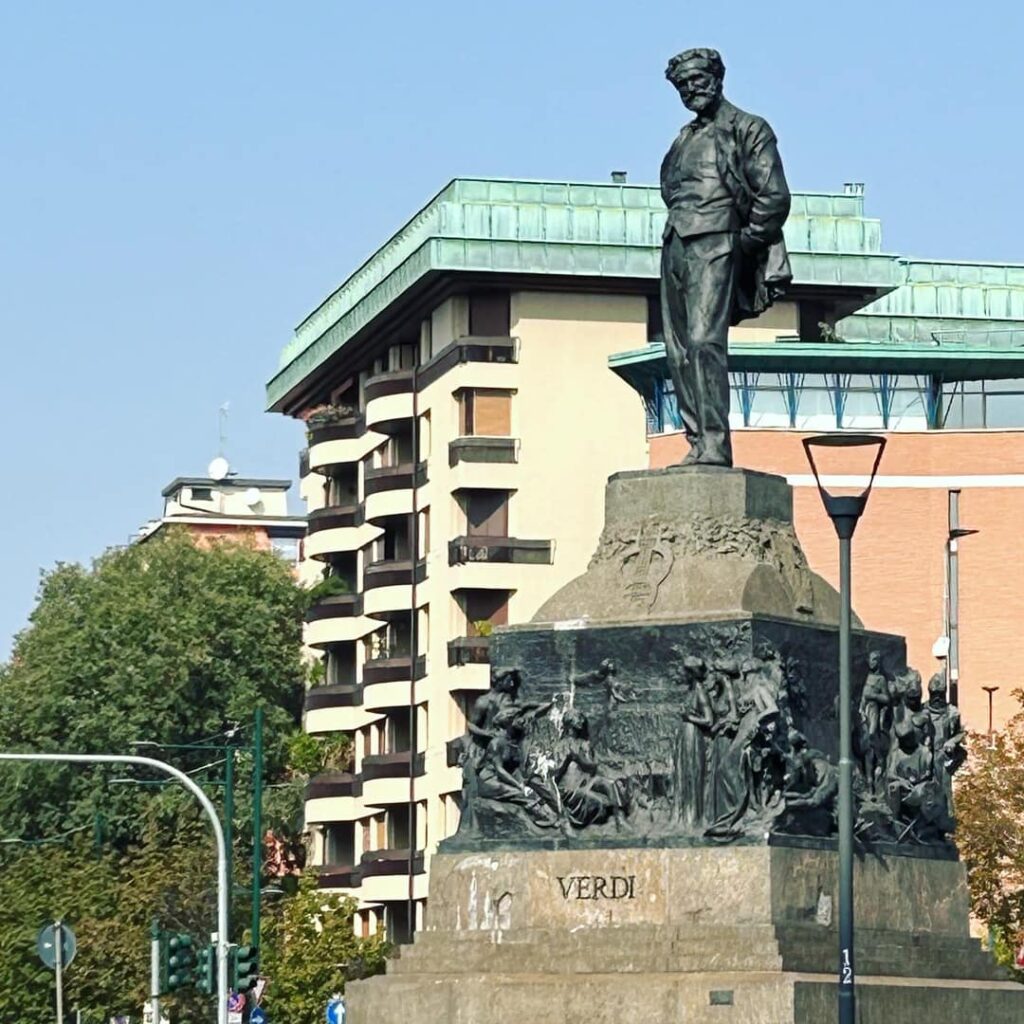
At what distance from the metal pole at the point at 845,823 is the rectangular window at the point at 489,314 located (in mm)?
71826

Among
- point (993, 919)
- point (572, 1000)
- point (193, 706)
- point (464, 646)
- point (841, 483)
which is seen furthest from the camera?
point (193, 706)

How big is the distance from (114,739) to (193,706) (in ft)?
10.4

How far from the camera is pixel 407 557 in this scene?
336ft

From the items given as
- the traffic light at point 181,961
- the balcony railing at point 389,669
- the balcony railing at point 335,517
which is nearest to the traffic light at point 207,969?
the traffic light at point 181,961

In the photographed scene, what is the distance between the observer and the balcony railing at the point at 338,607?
106 metres

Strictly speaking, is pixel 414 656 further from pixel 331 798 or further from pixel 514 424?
pixel 514 424

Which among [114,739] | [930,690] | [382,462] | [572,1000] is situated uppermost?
[382,462]

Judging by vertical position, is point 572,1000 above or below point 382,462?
below

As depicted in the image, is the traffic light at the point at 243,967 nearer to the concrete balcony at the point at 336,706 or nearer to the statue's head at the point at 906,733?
the statue's head at the point at 906,733

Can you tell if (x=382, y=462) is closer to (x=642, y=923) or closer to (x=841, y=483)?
(x=841, y=483)

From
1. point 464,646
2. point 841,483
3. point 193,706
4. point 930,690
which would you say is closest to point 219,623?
point 193,706

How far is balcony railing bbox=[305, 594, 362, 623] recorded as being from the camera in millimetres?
106438

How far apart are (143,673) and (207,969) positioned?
41.3m

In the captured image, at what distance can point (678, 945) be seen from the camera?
24844 mm
